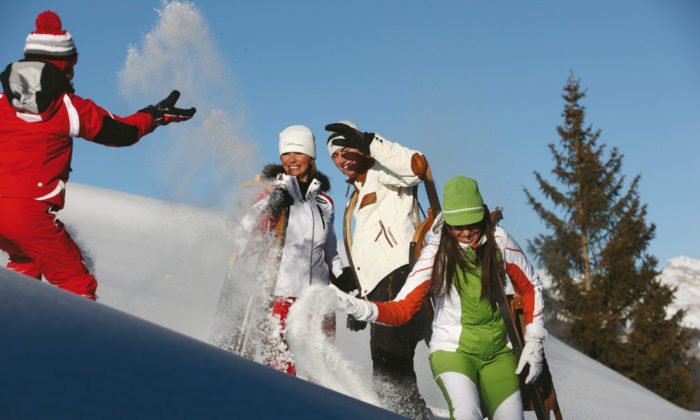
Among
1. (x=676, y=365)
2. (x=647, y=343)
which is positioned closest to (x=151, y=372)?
(x=647, y=343)

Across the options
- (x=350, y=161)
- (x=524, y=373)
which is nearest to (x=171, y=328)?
(x=350, y=161)

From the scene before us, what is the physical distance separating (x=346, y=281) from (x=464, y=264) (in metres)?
1.71

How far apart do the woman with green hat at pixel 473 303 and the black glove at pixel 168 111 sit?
5.46 ft

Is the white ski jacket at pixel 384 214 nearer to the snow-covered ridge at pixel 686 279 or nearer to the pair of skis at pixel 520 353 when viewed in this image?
the pair of skis at pixel 520 353

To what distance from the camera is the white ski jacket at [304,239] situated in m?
4.57

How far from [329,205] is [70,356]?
3.90 metres

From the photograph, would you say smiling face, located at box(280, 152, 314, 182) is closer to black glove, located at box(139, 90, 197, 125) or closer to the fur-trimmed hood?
the fur-trimmed hood

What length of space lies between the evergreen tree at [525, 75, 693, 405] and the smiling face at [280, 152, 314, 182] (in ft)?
68.3

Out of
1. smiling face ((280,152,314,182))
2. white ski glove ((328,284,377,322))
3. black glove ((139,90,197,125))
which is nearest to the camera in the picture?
white ski glove ((328,284,377,322))

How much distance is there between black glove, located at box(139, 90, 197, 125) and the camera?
159 inches

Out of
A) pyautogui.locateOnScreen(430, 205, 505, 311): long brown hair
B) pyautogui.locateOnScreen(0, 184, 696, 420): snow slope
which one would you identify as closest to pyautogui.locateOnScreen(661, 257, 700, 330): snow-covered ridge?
pyautogui.locateOnScreen(0, 184, 696, 420): snow slope

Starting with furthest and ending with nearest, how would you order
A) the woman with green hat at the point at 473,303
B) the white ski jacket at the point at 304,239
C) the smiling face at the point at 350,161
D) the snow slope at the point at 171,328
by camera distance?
the smiling face at the point at 350,161
the white ski jacket at the point at 304,239
the woman with green hat at the point at 473,303
the snow slope at the point at 171,328

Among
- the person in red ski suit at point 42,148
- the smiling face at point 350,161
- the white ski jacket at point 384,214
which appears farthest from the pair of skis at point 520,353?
the person in red ski suit at point 42,148

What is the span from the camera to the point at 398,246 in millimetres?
4500
